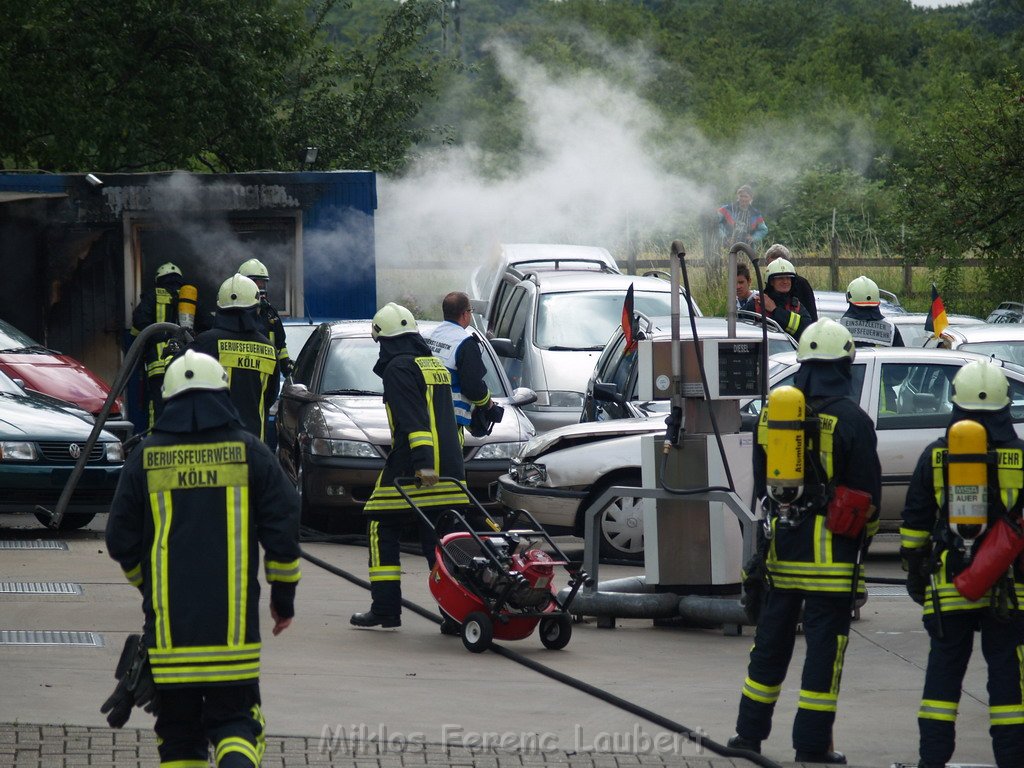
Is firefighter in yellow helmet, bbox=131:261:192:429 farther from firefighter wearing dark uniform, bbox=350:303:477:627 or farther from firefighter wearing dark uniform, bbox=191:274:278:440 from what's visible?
firefighter wearing dark uniform, bbox=350:303:477:627

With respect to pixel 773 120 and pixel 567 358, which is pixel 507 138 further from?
pixel 567 358

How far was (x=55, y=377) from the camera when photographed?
13148 mm

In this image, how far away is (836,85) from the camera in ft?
170

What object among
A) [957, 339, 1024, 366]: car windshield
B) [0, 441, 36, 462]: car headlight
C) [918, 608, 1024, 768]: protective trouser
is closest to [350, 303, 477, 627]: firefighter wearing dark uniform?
[918, 608, 1024, 768]: protective trouser

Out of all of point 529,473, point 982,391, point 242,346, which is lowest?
point 529,473

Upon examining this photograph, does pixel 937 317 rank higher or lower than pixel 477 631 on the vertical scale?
higher

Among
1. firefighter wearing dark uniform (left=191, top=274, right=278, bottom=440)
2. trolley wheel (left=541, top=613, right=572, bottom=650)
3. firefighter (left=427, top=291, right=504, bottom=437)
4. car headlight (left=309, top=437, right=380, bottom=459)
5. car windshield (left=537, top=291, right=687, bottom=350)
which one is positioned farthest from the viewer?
car windshield (left=537, top=291, right=687, bottom=350)

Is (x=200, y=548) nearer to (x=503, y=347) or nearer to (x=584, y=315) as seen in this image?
(x=503, y=347)

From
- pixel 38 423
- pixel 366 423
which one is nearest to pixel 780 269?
pixel 366 423

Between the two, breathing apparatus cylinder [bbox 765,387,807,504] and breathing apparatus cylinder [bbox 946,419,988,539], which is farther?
breathing apparatus cylinder [bbox 765,387,807,504]

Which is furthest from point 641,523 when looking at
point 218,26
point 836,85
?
point 836,85

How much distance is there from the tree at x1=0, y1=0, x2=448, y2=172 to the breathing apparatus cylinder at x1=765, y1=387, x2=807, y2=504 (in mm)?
15493

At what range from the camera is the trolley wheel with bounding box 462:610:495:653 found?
7.96 meters

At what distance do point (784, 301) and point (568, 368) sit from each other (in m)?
2.87
